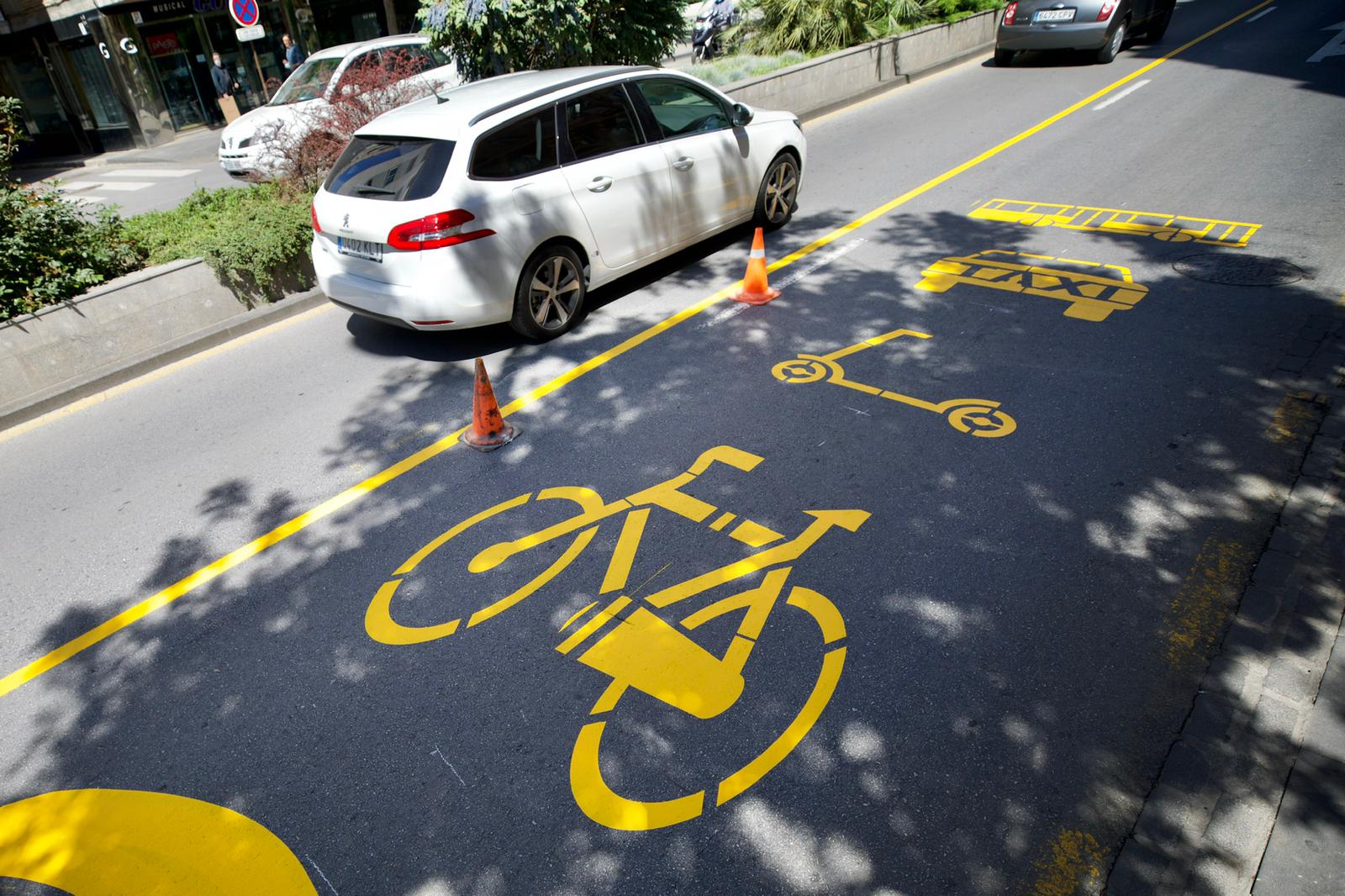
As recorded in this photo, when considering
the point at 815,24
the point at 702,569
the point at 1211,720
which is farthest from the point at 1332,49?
the point at 702,569

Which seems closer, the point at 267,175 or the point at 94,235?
the point at 94,235

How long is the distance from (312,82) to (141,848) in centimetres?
1415

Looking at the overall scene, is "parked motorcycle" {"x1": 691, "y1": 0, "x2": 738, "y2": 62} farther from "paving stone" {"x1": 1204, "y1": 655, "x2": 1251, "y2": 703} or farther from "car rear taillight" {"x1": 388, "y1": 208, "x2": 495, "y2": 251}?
"paving stone" {"x1": 1204, "y1": 655, "x2": 1251, "y2": 703}

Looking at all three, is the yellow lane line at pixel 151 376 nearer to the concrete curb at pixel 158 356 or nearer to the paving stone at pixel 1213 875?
the concrete curb at pixel 158 356

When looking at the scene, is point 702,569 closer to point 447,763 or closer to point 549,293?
point 447,763

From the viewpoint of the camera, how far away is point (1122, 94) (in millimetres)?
13867

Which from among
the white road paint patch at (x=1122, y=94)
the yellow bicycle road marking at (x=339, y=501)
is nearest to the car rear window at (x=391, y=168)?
the yellow bicycle road marking at (x=339, y=501)

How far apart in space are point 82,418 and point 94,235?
1.93 metres

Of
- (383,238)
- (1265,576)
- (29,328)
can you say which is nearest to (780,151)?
(383,238)

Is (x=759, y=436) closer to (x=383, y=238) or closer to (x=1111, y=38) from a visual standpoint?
(x=383, y=238)

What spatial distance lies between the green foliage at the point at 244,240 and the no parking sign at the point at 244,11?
703cm

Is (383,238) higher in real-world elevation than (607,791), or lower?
higher

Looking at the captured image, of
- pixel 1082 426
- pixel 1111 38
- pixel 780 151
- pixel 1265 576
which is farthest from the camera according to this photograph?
pixel 1111 38

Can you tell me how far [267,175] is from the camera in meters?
10.4
